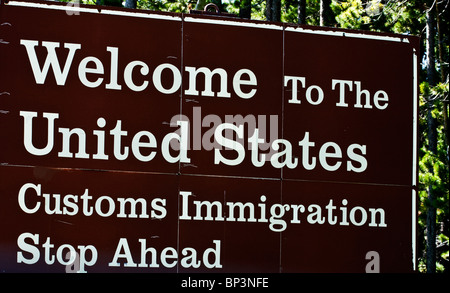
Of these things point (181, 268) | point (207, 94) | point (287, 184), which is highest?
point (207, 94)

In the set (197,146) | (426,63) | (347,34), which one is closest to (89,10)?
(197,146)

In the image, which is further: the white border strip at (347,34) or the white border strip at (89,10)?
the white border strip at (347,34)

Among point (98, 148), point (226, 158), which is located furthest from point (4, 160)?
point (226, 158)

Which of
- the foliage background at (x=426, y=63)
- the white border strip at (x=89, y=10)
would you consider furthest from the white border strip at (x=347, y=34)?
Answer: the foliage background at (x=426, y=63)

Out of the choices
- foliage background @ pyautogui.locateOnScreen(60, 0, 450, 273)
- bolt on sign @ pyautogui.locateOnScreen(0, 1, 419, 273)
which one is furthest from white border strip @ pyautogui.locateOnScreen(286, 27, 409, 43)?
foliage background @ pyautogui.locateOnScreen(60, 0, 450, 273)

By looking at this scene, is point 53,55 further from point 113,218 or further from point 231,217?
point 231,217

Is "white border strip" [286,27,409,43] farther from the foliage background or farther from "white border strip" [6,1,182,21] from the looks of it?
the foliage background

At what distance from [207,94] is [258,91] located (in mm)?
363

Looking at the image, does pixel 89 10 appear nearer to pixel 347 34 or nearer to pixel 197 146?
pixel 197 146

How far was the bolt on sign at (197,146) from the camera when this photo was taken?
543 centimetres

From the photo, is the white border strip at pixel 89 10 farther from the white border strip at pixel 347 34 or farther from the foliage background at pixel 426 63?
the foliage background at pixel 426 63

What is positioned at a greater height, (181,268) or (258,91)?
(258,91)

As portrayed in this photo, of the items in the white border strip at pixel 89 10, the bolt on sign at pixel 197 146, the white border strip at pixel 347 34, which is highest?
the white border strip at pixel 89 10

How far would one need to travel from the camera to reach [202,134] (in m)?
5.62
